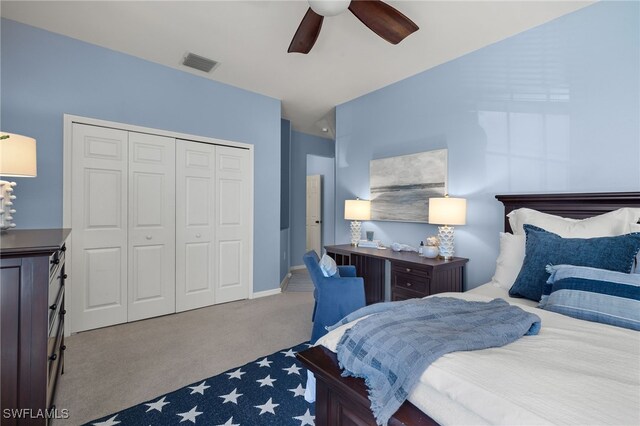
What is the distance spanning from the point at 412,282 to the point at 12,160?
303 centimetres

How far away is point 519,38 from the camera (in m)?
2.51

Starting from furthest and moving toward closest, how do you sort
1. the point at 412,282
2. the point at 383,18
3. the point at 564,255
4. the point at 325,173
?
1. the point at 325,173
2. the point at 412,282
3. the point at 383,18
4. the point at 564,255

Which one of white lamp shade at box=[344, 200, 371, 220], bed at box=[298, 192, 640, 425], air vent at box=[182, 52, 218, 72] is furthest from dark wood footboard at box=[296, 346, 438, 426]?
air vent at box=[182, 52, 218, 72]

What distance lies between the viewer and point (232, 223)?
3.74m

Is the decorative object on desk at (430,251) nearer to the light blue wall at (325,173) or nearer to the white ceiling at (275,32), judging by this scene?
the white ceiling at (275,32)

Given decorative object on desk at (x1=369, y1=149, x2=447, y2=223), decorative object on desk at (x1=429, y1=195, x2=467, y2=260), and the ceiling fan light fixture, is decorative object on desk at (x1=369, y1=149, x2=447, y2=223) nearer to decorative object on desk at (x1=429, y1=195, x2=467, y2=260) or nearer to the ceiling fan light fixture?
decorative object on desk at (x1=429, y1=195, x2=467, y2=260)

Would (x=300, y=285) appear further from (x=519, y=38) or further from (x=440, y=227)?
(x=519, y=38)

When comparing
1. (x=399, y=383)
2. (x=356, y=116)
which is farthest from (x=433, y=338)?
(x=356, y=116)

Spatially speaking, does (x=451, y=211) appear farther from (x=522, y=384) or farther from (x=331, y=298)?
(x=522, y=384)

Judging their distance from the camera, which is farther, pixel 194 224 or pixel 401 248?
pixel 194 224

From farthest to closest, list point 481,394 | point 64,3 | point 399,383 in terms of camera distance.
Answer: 1. point 64,3
2. point 399,383
3. point 481,394

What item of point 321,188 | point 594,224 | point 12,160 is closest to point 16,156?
point 12,160

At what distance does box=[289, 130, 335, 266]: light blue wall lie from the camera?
5469 mm

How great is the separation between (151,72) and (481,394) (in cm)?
384
